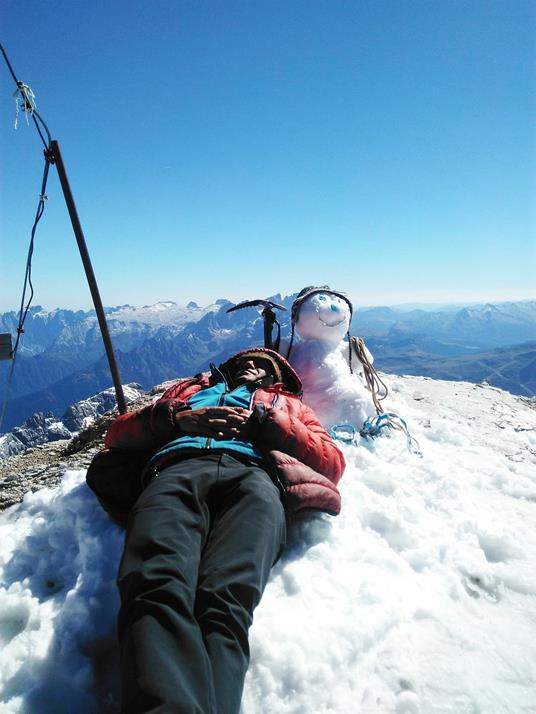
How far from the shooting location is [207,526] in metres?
2.66

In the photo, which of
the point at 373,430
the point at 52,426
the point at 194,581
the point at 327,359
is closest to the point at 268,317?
the point at 327,359

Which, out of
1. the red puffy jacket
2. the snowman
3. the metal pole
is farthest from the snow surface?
the metal pole

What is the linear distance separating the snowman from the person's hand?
3.09 meters

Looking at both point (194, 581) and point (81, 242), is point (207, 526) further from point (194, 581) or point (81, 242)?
point (81, 242)

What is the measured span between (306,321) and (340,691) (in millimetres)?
5826

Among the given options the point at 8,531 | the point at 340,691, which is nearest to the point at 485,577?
the point at 340,691

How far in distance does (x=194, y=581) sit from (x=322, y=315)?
567 cm

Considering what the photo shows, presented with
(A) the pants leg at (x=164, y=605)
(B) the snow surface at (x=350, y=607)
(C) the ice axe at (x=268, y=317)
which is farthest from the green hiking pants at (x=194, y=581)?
(C) the ice axe at (x=268, y=317)

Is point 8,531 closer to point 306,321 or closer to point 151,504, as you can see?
point 151,504

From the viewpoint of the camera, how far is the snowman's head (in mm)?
7332

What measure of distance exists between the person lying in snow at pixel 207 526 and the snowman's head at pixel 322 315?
10.2 feet

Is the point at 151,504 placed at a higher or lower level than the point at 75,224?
lower

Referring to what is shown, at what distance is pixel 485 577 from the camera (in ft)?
10.3

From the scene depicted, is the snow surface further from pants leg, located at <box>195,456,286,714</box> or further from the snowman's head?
the snowman's head
